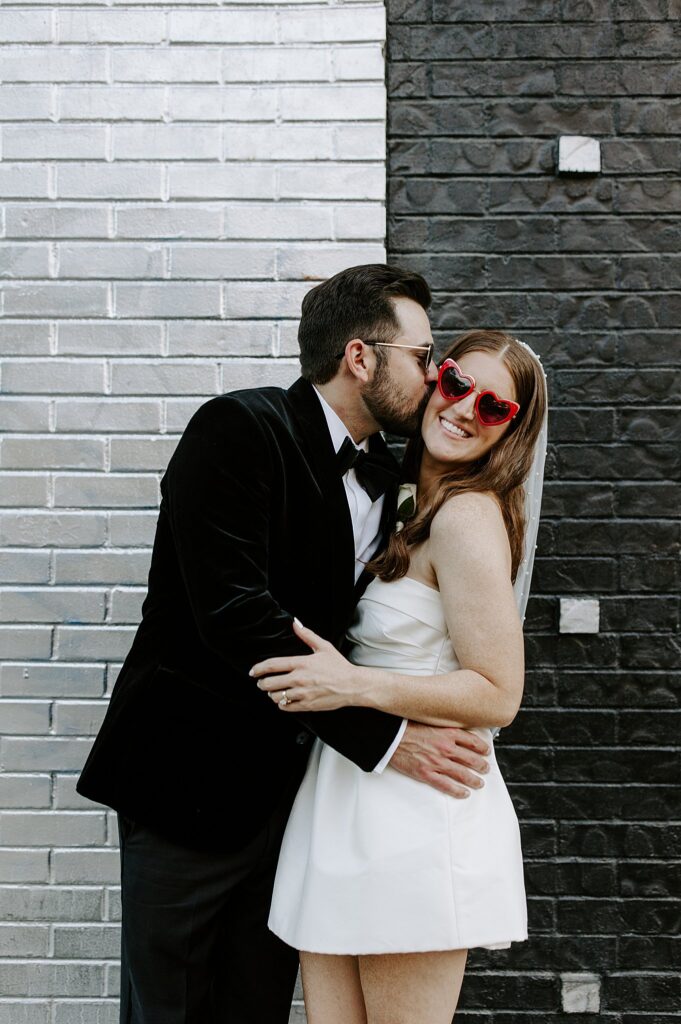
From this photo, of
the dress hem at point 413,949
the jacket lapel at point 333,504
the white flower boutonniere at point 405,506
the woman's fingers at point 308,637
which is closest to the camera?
A: the dress hem at point 413,949

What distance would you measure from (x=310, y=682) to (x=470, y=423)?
2.48ft

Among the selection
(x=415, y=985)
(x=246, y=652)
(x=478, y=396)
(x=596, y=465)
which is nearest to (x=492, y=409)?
(x=478, y=396)

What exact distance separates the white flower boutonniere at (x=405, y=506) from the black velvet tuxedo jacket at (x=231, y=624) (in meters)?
0.18

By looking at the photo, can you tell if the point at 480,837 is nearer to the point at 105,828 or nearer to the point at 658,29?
the point at 105,828

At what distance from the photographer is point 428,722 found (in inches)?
84.6

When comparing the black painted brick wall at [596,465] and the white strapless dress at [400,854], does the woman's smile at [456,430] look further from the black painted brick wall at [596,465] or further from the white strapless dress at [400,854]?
the black painted brick wall at [596,465]

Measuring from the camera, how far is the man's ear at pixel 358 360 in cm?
236

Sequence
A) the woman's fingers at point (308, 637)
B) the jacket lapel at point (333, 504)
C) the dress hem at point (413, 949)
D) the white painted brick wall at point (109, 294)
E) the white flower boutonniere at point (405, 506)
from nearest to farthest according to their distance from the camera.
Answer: the dress hem at point (413, 949) < the woman's fingers at point (308, 637) < the jacket lapel at point (333, 504) < the white flower boutonniere at point (405, 506) < the white painted brick wall at point (109, 294)

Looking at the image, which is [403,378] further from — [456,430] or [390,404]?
[456,430]

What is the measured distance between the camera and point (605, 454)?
10.0ft

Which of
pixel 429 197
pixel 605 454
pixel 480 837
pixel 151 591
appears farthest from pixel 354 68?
pixel 480 837

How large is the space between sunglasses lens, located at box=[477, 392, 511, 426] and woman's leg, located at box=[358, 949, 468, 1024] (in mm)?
1251

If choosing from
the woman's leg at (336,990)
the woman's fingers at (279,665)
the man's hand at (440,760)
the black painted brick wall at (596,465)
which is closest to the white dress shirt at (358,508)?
the woman's fingers at (279,665)

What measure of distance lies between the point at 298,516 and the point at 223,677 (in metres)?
0.45
